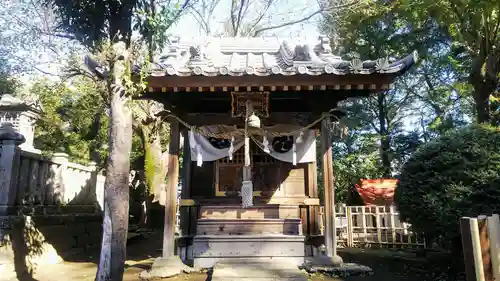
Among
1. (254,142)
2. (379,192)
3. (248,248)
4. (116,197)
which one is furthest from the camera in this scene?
(379,192)

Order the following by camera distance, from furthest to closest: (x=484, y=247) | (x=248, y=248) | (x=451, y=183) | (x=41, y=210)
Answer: (x=41, y=210) → (x=248, y=248) → (x=451, y=183) → (x=484, y=247)

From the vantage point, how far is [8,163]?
701cm

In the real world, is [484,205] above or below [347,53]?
below

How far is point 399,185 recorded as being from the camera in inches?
315

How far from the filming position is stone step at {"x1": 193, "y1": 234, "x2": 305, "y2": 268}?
7.53 meters

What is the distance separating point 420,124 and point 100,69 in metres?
27.7

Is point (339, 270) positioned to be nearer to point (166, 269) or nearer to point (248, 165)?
point (248, 165)

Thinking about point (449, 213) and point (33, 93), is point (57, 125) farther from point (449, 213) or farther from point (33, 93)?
point (449, 213)

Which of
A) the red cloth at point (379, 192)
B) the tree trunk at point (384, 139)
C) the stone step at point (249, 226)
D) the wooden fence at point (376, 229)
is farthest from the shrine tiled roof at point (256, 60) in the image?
the tree trunk at point (384, 139)

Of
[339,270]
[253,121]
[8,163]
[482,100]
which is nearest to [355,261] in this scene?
[339,270]

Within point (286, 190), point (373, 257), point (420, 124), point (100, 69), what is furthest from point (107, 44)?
point (420, 124)

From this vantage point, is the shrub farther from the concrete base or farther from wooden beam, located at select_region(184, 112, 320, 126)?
the concrete base

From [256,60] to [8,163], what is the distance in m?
6.88

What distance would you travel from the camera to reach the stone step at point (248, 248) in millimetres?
7527
